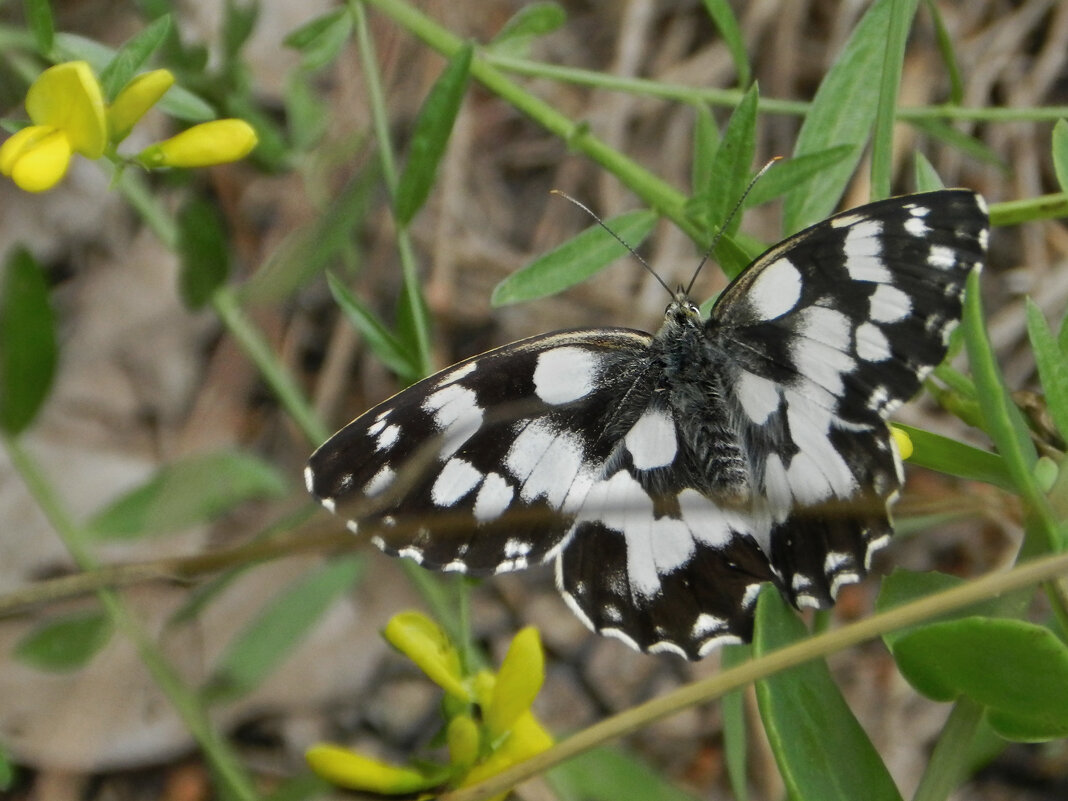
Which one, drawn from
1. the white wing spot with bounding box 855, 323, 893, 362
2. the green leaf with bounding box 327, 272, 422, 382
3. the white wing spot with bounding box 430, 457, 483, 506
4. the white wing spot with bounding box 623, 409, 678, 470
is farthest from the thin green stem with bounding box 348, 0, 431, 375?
the white wing spot with bounding box 855, 323, 893, 362

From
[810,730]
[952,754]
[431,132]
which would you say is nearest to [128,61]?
[431,132]

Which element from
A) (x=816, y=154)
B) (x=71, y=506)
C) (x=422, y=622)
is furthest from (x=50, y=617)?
(x=816, y=154)

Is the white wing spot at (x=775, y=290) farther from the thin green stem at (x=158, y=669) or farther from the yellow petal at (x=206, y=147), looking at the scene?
the thin green stem at (x=158, y=669)

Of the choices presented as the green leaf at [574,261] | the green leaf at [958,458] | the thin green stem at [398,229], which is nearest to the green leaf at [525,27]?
the thin green stem at [398,229]

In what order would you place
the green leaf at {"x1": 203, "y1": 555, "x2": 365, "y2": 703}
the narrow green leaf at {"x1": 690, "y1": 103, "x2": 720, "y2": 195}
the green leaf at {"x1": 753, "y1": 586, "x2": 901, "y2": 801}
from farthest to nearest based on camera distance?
1. the green leaf at {"x1": 203, "y1": 555, "x2": 365, "y2": 703}
2. the narrow green leaf at {"x1": 690, "y1": 103, "x2": 720, "y2": 195}
3. the green leaf at {"x1": 753, "y1": 586, "x2": 901, "y2": 801}

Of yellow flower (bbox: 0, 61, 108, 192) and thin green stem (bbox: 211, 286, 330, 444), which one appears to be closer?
yellow flower (bbox: 0, 61, 108, 192)

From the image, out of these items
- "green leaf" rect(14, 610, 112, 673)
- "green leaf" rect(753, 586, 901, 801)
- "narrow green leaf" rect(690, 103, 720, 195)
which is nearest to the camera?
"green leaf" rect(753, 586, 901, 801)

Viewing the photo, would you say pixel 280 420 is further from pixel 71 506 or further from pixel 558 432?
pixel 558 432

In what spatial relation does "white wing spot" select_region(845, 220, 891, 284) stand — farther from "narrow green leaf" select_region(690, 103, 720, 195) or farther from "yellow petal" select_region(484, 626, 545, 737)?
"yellow petal" select_region(484, 626, 545, 737)
